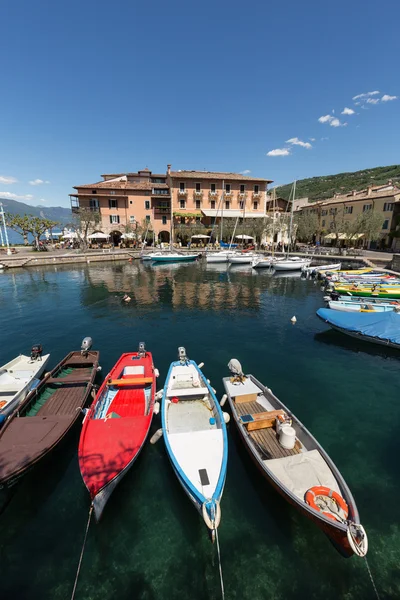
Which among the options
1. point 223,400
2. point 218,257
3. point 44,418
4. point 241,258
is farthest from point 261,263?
point 44,418

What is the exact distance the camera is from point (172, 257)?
52.1 meters

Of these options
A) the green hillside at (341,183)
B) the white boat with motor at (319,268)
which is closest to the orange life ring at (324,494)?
the white boat with motor at (319,268)

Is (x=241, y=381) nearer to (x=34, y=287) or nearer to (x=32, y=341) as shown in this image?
(x=32, y=341)

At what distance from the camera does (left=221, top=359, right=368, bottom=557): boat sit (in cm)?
574

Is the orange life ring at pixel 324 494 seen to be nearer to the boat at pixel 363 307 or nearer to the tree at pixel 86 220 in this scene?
the boat at pixel 363 307

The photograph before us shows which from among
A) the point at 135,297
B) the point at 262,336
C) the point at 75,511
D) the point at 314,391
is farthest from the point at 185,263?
the point at 75,511

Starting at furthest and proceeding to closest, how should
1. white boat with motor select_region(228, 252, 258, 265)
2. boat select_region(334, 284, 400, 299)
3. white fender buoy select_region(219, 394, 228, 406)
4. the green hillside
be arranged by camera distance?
the green hillside → white boat with motor select_region(228, 252, 258, 265) → boat select_region(334, 284, 400, 299) → white fender buoy select_region(219, 394, 228, 406)

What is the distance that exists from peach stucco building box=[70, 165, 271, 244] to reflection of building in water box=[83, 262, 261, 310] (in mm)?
21803

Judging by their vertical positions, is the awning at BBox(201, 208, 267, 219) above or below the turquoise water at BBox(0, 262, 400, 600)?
above

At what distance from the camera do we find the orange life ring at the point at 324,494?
6.06m

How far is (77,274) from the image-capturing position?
41.9 meters

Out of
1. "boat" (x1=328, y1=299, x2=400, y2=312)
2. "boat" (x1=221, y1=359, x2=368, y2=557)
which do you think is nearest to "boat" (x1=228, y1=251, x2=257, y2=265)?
"boat" (x1=328, y1=299, x2=400, y2=312)

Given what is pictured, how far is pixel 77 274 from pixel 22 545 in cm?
3974

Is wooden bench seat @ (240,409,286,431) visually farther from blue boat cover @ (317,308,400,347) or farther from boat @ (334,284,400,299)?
boat @ (334,284,400,299)
